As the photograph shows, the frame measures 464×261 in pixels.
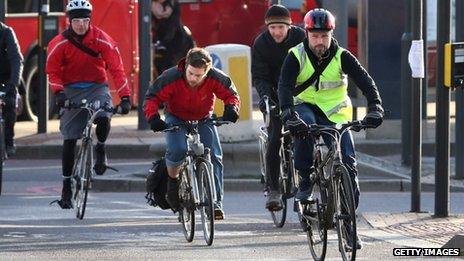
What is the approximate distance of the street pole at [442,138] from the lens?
13062 millimetres

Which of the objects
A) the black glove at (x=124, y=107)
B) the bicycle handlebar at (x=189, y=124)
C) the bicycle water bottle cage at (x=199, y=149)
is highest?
the black glove at (x=124, y=107)

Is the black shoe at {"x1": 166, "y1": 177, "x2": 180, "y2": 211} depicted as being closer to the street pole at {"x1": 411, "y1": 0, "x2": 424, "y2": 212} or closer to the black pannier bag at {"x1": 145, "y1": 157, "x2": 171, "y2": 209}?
the black pannier bag at {"x1": 145, "y1": 157, "x2": 171, "y2": 209}

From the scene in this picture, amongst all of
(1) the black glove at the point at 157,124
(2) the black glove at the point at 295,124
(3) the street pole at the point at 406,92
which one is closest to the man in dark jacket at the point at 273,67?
(1) the black glove at the point at 157,124

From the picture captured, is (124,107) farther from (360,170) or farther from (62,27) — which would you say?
(62,27)

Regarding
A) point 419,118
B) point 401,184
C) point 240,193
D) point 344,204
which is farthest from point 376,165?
point 344,204

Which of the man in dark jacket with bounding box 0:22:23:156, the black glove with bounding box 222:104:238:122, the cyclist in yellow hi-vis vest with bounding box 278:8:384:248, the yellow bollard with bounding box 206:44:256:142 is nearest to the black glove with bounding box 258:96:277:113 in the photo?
the black glove with bounding box 222:104:238:122

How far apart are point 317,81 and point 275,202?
6.40 feet

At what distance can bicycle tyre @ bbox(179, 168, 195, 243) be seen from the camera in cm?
1202

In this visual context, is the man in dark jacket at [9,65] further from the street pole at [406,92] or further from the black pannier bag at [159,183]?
the street pole at [406,92]

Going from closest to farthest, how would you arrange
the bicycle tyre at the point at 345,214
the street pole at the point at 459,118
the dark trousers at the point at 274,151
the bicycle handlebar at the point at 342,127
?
the bicycle tyre at the point at 345,214 → the bicycle handlebar at the point at 342,127 → the dark trousers at the point at 274,151 → the street pole at the point at 459,118

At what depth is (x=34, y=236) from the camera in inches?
491

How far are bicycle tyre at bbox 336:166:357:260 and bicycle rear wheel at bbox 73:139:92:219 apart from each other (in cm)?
363

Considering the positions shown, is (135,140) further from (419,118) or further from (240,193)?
(419,118)

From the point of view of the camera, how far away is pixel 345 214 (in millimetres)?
10398
